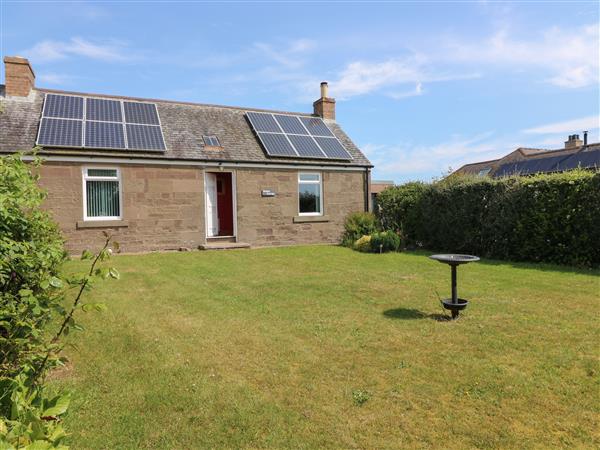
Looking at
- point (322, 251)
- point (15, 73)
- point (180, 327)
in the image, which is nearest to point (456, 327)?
point (180, 327)

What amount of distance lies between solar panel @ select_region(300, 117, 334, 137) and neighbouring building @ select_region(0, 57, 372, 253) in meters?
0.10

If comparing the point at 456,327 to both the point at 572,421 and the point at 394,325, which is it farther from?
the point at 572,421

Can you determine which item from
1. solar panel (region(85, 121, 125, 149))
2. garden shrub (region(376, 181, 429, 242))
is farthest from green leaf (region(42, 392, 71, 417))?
garden shrub (region(376, 181, 429, 242))

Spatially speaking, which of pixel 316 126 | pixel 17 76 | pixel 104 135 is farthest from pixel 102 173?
pixel 316 126

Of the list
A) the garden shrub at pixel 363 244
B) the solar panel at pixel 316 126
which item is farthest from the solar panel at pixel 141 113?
the garden shrub at pixel 363 244

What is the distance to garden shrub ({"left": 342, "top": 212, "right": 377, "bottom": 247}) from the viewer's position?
1583 centimetres

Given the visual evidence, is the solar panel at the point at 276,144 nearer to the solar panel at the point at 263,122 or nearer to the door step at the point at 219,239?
the solar panel at the point at 263,122

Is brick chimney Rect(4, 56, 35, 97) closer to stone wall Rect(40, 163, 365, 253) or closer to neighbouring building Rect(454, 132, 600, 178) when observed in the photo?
stone wall Rect(40, 163, 365, 253)

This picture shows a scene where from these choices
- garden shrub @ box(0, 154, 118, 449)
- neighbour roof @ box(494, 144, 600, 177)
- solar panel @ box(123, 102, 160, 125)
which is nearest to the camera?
garden shrub @ box(0, 154, 118, 449)

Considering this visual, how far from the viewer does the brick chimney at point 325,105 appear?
19828 millimetres

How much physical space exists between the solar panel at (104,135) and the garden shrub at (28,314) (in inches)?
401

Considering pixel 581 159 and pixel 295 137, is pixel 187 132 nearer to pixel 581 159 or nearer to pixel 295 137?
pixel 295 137

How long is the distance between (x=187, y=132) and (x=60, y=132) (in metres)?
4.17

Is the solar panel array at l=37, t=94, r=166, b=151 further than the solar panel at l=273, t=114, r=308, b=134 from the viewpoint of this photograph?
No
